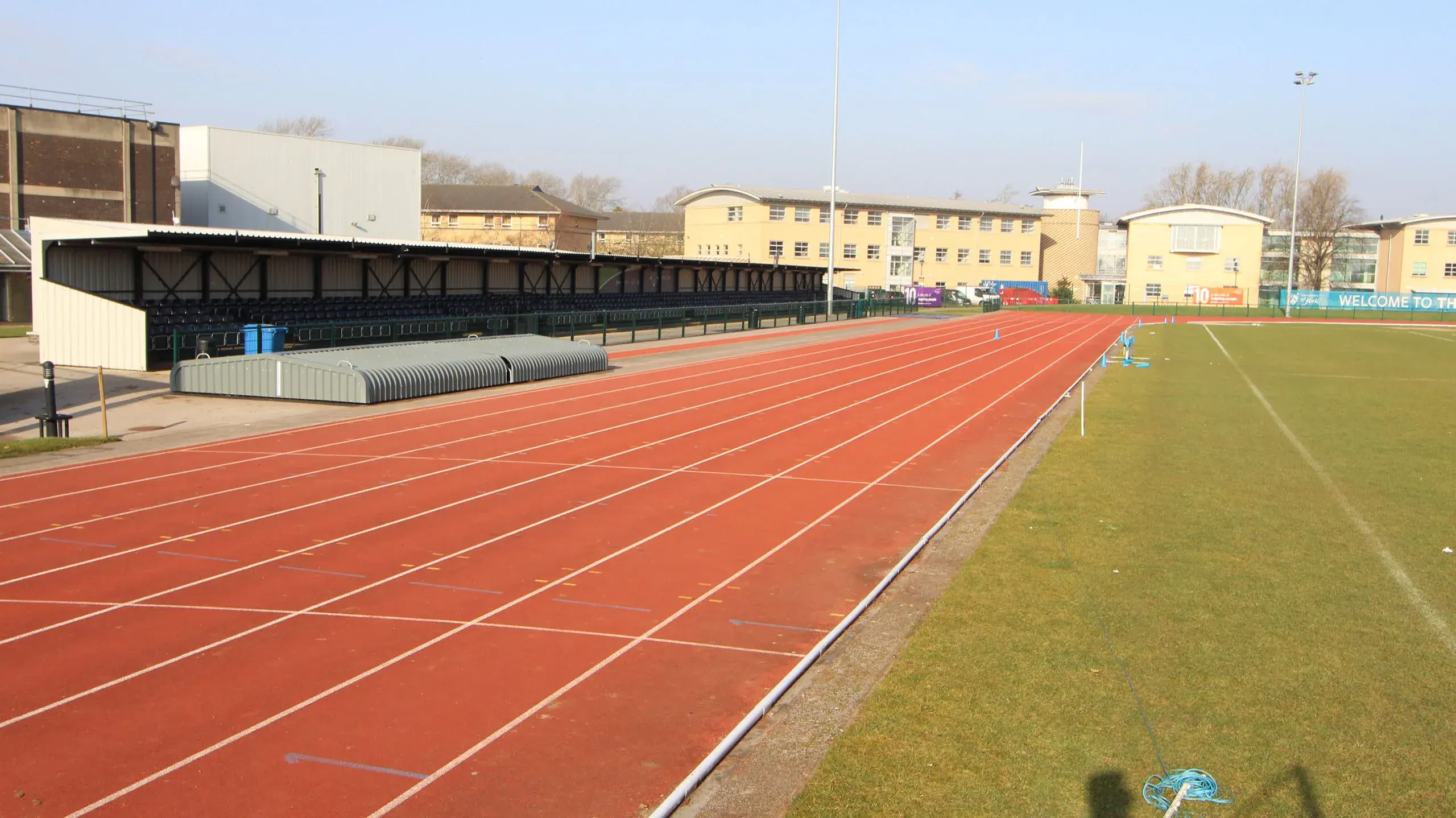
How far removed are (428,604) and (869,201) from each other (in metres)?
84.7

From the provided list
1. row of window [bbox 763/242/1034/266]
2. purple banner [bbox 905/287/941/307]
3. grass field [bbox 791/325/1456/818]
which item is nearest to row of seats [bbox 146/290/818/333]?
purple banner [bbox 905/287/941/307]

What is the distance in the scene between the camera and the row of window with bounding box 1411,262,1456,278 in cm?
9369

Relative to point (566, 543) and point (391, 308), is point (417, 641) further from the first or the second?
point (391, 308)

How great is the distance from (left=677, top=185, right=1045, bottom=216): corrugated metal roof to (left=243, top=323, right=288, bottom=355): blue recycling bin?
61.2m

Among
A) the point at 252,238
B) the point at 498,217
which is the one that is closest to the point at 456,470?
the point at 252,238

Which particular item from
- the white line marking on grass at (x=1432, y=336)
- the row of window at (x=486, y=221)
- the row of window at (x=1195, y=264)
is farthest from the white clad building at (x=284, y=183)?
the row of window at (x=1195, y=264)

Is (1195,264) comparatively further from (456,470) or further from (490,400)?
(456,470)

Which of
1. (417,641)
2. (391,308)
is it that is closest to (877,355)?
(391,308)

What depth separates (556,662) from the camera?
8445mm

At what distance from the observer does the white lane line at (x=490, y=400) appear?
16.4 meters

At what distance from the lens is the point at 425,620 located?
9.39 m

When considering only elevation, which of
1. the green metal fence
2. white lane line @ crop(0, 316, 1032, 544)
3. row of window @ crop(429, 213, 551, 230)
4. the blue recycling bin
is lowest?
white lane line @ crop(0, 316, 1032, 544)

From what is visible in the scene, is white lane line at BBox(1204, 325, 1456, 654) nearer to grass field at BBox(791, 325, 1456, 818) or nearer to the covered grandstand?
grass field at BBox(791, 325, 1456, 818)

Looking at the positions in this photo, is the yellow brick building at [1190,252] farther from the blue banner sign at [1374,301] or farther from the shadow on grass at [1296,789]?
the shadow on grass at [1296,789]
